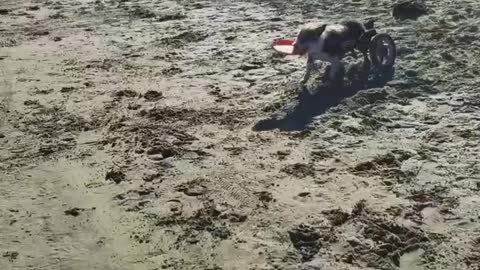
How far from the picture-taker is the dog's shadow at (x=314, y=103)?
241 inches

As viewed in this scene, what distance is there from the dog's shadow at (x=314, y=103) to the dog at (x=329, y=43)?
22 centimetres

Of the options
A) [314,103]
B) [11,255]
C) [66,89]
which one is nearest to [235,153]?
[314,103]

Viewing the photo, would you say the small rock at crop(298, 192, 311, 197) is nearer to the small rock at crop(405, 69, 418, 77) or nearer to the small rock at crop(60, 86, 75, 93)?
the small rock at crop(405, 69, 418, 77)

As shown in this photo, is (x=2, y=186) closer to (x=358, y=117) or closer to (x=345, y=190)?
(x=345, y=190)

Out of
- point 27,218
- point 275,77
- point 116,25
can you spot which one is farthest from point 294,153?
point 116,25

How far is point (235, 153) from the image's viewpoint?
5680 millimetres

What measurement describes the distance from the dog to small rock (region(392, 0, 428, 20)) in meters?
1.96

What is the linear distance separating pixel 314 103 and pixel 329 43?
623 millimetres

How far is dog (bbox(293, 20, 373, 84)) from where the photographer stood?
6.54 metres

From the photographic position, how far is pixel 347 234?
4492 mm

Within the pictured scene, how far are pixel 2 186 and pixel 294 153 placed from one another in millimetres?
2407

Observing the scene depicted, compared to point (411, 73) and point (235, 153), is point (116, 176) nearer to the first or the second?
point (235, 153)

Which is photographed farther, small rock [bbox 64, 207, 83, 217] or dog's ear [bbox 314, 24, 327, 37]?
dog's ear [bbox 314, 24, 327, 37]

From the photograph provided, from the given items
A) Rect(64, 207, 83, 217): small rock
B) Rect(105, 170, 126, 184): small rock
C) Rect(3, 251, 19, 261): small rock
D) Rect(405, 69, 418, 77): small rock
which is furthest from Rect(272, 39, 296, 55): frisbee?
Rect(3, 251, 19, 261): small rock
